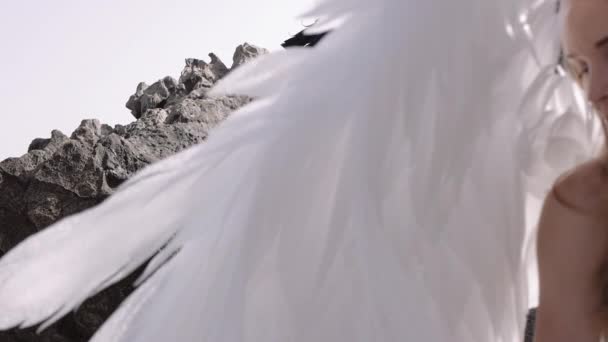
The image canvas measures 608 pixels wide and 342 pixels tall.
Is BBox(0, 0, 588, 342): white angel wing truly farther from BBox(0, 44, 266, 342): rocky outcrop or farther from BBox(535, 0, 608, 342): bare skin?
BBox(0, 44, 266, 342): rocky outcrop

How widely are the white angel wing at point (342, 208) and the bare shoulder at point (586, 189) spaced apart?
0.10 ft

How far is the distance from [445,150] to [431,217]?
51mm

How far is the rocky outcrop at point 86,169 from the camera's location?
1669 mm

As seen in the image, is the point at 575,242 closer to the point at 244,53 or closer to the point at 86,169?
the point at 86,169

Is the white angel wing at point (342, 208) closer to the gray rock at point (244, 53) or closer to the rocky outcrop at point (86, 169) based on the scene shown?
the rocky outcrop at point (86, 169)

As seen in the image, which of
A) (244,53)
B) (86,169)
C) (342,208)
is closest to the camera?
(342,208)

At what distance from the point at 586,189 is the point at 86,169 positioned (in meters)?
1.28

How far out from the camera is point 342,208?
56 centimetres

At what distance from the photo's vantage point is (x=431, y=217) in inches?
22.6

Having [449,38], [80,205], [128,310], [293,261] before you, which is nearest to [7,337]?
[80,205]

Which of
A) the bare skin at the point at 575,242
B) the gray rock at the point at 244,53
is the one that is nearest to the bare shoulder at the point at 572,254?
the bare skin at the point at 575,242

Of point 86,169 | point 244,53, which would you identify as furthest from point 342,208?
point 244,53

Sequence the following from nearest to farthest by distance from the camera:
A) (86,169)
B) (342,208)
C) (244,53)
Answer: (342,208) → (86,169) → (244,53)

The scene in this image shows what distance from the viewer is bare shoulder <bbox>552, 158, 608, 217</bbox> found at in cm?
58
